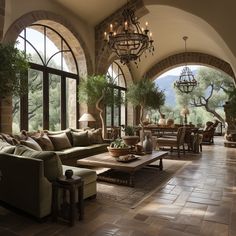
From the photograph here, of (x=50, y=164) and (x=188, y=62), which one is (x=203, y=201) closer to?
(x=50, y=164)

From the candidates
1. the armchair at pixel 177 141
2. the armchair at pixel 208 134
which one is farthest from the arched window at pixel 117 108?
the armchair at pixel 208 134

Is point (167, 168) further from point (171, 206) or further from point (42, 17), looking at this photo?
point (42, 17)

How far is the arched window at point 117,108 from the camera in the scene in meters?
9.92

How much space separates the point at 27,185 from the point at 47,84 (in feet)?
13.8

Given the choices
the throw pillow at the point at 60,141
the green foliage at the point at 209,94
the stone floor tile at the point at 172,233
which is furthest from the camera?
the green foliage at the point at 209,94

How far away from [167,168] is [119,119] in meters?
5.38

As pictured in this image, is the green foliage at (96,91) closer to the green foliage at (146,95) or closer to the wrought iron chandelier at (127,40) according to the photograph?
the green foliage at (146,95)

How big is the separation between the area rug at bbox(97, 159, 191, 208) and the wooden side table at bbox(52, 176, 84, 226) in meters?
0.68

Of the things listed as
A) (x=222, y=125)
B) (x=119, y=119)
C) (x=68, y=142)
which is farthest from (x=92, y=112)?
(x=222, y=125)

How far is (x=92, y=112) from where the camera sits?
7.84 metres

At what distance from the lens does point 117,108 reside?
1052 centimetres

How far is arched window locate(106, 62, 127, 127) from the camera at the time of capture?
992cm

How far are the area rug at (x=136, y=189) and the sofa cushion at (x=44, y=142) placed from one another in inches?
54.8

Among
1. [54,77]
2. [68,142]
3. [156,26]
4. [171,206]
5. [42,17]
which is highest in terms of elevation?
[156,26]
